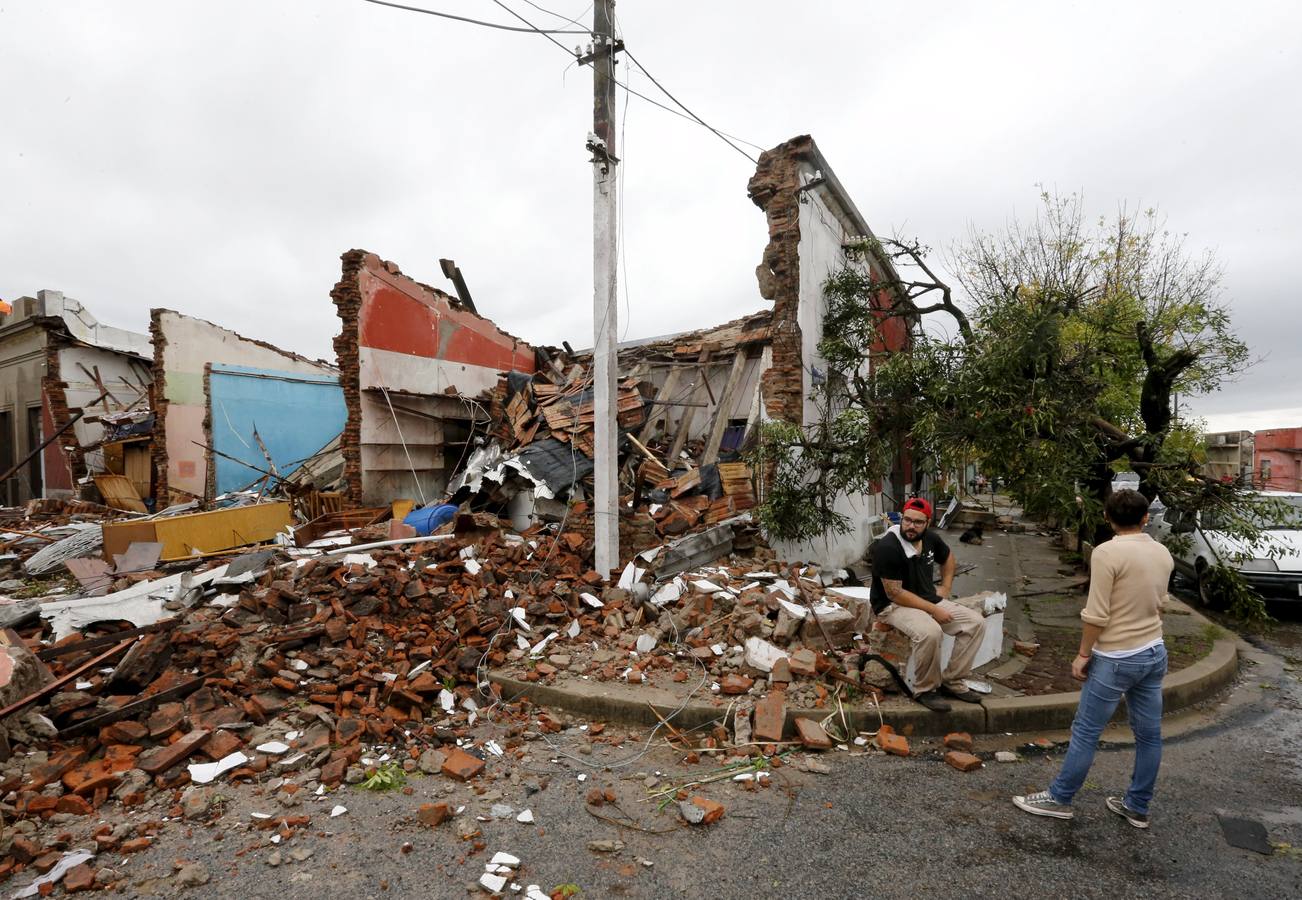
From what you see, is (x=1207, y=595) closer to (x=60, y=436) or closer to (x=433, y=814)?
(x=433, y=814)

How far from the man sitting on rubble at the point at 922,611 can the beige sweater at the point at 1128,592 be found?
4.36 ft

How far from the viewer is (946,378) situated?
6352 mm

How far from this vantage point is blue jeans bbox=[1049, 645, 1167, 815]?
322 cm

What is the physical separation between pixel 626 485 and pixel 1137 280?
13.4 meters

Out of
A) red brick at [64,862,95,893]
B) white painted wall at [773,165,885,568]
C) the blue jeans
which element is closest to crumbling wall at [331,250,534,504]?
white painted wall at [773,165,885,568]

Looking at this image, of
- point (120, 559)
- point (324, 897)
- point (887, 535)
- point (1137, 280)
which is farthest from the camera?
point (1137, 280)

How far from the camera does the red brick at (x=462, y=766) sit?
381cm

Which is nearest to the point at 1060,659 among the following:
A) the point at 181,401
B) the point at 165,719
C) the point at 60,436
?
the point at 165,719

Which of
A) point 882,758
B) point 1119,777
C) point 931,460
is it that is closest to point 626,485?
point 931,460

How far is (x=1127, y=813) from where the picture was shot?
3326mm

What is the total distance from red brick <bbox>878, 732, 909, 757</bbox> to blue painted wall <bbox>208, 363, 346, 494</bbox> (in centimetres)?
1276

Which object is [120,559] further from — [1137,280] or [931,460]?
[1137,280]

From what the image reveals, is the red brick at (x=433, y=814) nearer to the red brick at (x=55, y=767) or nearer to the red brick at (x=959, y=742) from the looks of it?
the red brick at (x=55, y=767)

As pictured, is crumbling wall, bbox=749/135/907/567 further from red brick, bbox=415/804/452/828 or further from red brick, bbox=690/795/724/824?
red brick, bbox=415/804/452/828
